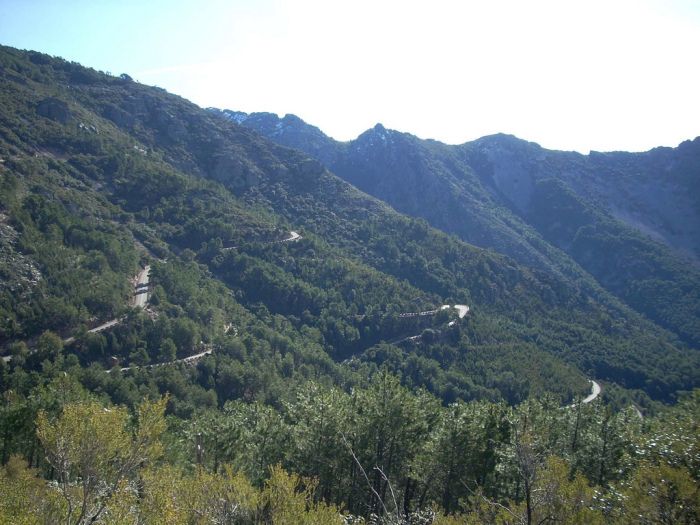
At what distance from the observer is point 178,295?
82.1m

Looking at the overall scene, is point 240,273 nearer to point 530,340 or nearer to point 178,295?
point 178,295

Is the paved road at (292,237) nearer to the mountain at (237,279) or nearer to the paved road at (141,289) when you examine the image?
the mountain at (237,279)

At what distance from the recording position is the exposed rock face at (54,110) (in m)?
117

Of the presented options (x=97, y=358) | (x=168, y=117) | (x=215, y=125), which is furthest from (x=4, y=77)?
(x=97, y=358)

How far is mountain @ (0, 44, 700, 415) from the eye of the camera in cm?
6812

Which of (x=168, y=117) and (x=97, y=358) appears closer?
(x=97, y=358)

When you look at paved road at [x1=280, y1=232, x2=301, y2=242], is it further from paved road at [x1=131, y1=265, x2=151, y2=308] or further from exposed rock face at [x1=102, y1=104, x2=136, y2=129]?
exposed rock face at [x1=102, y1=104, x2=136, y2=129]

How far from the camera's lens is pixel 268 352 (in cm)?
8075

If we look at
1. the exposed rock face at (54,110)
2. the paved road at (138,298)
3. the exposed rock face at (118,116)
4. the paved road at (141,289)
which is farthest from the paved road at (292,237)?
the exposed rock face at (118,116)

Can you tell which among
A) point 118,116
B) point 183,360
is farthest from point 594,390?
point 118,116

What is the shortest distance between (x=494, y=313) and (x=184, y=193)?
290 ft

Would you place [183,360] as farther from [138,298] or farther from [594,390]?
[594,390]

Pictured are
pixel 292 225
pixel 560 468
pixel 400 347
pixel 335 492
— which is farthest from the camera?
pixel 292 225

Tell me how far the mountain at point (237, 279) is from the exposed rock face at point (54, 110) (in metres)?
0.46
